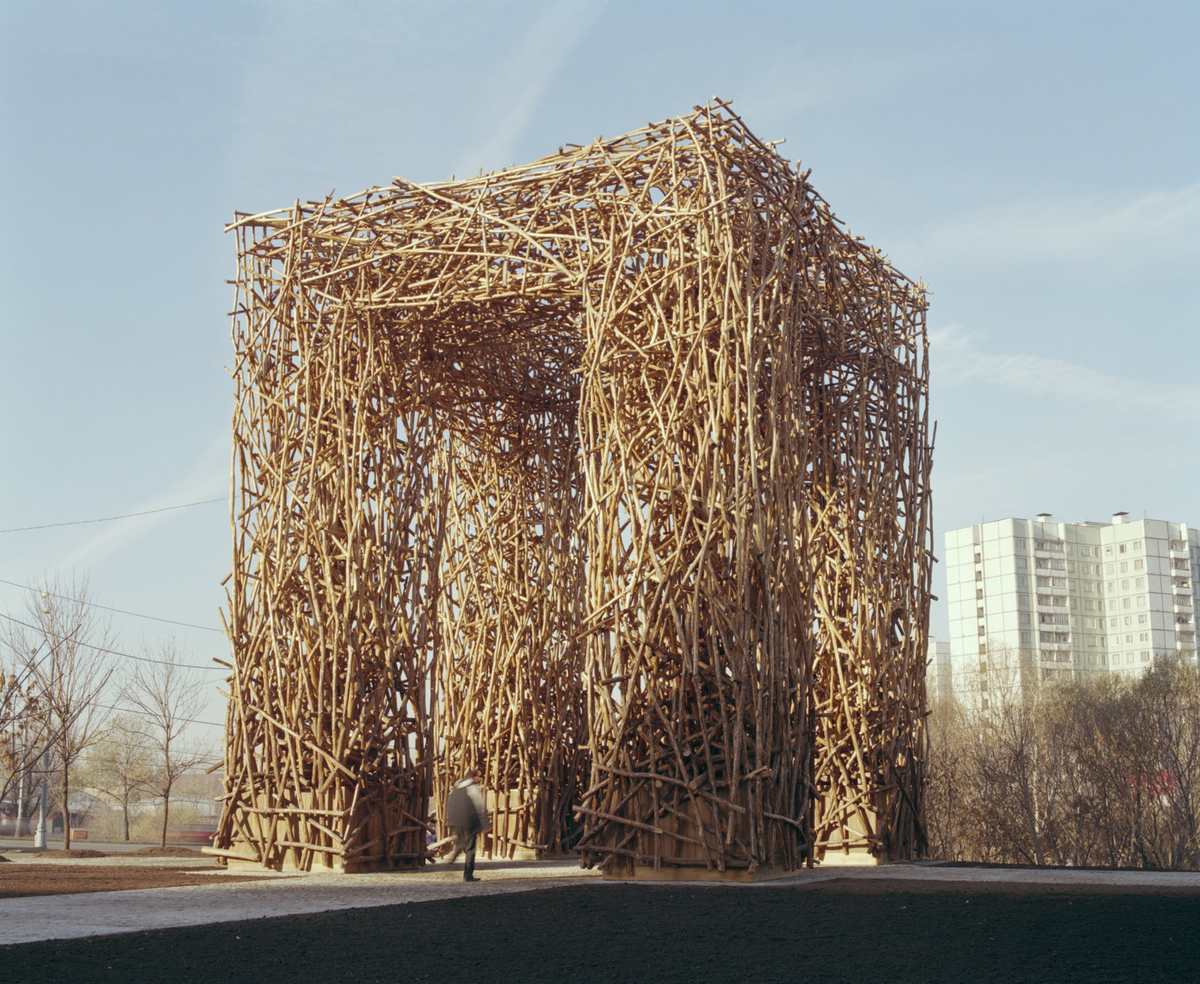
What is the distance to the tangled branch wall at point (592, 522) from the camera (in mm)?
7746

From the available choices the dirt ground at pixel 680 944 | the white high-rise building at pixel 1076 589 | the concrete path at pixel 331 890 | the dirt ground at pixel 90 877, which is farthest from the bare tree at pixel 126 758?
the white high-rise building at pixel 1076 589

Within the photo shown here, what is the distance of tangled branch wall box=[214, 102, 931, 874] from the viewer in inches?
305

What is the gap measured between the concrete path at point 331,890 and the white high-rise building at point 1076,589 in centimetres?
5426

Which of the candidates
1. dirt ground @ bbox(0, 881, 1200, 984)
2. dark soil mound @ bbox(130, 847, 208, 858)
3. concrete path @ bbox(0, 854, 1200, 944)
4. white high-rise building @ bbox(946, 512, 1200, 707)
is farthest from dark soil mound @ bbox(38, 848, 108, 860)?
white high-rise building @ bbox(946, 512, 1200, 707)

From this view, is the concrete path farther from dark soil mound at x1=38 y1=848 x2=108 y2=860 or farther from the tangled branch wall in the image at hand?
dark soil mound at x1=38 y1=848 x2=108 y2=860

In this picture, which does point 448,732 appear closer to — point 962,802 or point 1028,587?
point 962,802

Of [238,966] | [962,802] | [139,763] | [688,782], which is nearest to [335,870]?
[688,782]

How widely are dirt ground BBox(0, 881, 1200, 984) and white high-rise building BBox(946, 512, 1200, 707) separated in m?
57.1

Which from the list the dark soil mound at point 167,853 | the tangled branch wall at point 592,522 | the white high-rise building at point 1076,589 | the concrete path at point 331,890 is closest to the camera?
the concrete path at point 331,890

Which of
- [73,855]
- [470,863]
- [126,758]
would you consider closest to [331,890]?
[470,863]

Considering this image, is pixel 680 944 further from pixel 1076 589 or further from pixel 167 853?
pixel 1076 589

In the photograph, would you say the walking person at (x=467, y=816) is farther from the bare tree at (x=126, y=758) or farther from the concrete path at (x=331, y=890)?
the bare tree at (x=126, y=758)

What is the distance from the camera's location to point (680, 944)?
478cm

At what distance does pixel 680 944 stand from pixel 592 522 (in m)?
3.80
